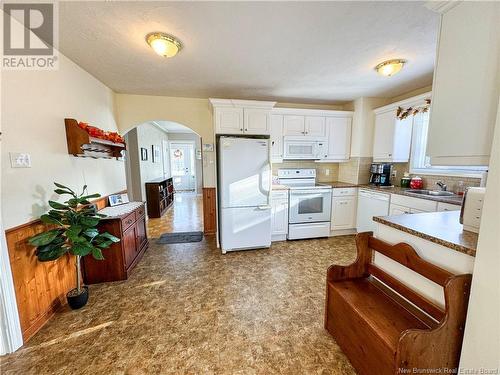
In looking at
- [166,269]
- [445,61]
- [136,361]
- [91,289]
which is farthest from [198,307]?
[445,61]

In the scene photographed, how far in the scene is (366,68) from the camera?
8.02ft

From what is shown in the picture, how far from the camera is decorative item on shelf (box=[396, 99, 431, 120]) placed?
9.12 ft

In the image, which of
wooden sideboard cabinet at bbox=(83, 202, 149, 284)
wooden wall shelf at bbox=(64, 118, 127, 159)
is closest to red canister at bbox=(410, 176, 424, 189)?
wooden sideboard cabinet at bbox=(83, 202, 149, 284)

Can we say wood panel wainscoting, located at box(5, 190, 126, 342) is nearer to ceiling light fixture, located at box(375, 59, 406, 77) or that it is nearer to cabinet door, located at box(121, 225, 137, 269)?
cabinet door, located at box(121, 225, 137, 269)

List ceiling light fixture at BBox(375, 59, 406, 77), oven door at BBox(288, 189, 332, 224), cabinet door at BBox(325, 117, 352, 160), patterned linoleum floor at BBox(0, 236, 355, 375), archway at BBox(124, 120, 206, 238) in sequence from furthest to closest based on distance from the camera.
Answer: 1. archway at BBox(124, 120, 206, 238)
2. cabinet door at BBox(325, 117, 352, 160)
3. oven door at BBox(288, 189, 332, 224)
4. ceiling light fixture at BBox(375, 59, 406, 77)
5. patterned linoleum floor at BBox(0, 236, 355, 375)

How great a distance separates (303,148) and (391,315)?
2.83 m

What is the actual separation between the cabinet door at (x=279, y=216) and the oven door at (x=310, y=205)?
0.10m

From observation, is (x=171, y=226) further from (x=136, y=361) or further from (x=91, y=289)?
(x=136, y=361)

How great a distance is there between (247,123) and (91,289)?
2.80 meters

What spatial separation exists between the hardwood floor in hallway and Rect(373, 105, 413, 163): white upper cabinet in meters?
3.60

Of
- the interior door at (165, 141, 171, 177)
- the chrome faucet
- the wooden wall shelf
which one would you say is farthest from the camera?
the interior door at (165, 141, 171, 177)

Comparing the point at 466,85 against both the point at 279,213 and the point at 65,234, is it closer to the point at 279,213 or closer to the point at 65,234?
the point at 279,213

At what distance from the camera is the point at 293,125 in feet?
11.8

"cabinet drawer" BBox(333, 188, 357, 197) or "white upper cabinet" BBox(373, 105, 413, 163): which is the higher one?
"white upper cabinet" BBox(373, 105, 413, 163)
